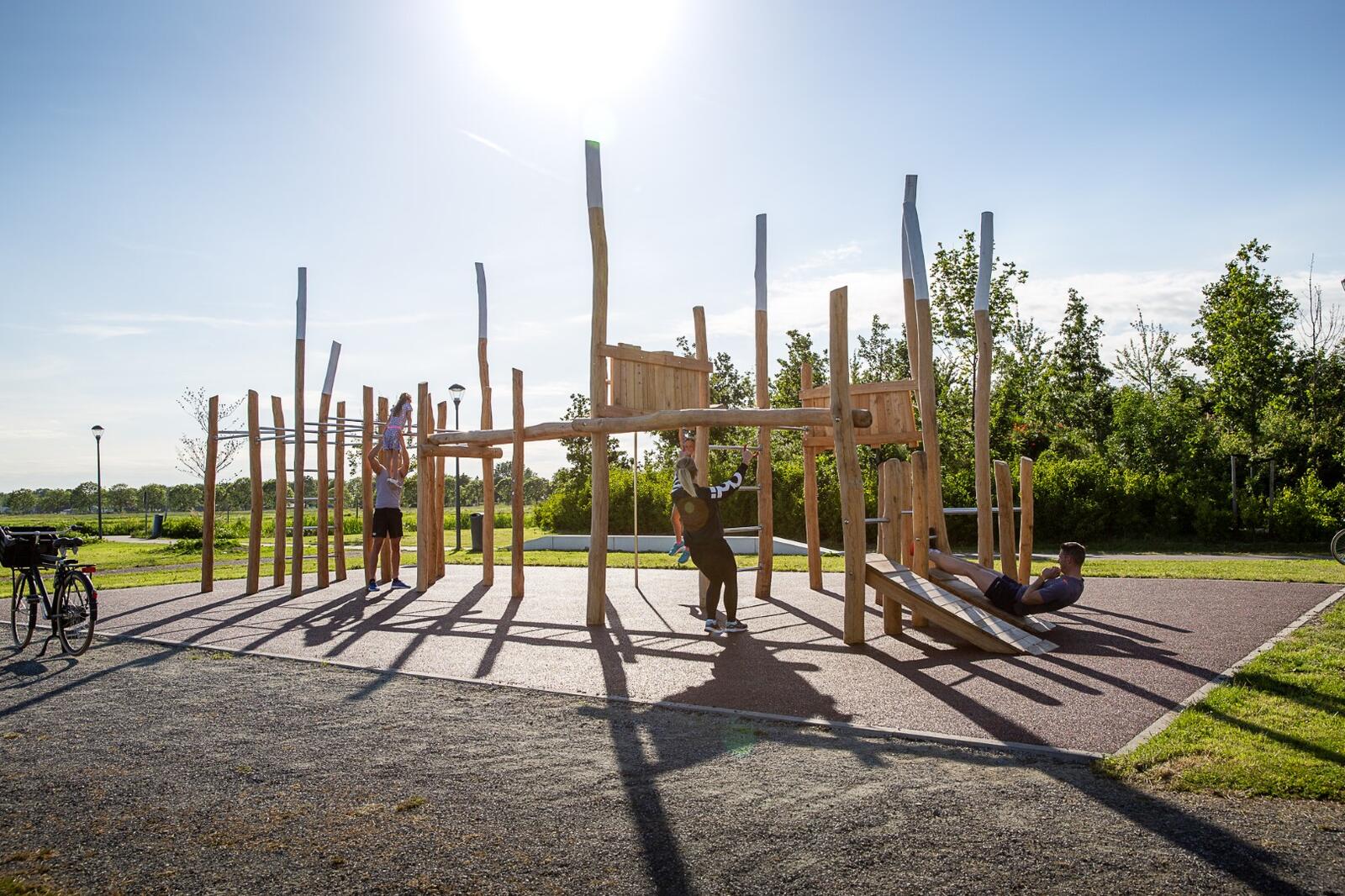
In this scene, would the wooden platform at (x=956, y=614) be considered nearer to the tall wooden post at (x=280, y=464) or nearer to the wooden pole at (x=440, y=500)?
the wooden pole at (x=440, y=500)

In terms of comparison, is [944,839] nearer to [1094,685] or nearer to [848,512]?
[1094,685]

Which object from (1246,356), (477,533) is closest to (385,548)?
(477,533)

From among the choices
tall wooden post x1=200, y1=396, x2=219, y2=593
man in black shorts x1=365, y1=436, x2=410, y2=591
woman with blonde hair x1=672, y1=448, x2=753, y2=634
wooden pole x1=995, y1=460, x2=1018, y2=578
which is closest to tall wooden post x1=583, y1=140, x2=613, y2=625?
woman with blonde hair x1=672, y1=448, x2=753, y2=634

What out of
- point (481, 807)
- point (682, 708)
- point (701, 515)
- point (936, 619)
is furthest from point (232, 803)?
point (936, 619)

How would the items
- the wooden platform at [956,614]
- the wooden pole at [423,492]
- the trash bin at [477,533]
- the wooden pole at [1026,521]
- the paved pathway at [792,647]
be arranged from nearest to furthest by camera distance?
the paved pathway at [792,647]
the wooden platform at [956,614]
the wooden pole at [1026,521]
the wooden pole at [423,492]
the trash bin at [477,533]

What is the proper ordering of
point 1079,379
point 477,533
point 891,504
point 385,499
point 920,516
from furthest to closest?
point 1079,379 < point 477,533 < point 385,499 < point 891,504 < point 920,516

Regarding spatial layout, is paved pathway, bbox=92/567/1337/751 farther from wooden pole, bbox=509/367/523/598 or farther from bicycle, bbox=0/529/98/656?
wooden pole, bbox=509/367/523/598

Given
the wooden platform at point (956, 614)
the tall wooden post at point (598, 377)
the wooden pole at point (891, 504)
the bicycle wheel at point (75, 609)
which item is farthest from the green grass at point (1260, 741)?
the bicycle wheel at point (75, 609)

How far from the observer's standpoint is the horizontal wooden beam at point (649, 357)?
393 inches

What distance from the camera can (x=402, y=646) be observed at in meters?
8.59

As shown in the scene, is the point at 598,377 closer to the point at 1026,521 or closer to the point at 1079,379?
the point at 1026,521

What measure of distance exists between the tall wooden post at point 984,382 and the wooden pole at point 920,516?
910 millimetres

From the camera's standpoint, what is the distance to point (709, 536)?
8.75m

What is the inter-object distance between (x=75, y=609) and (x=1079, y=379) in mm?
38069
